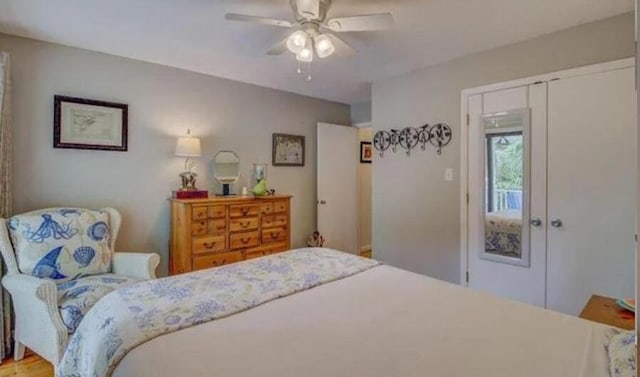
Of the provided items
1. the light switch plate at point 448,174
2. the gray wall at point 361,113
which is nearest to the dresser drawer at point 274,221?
the light switch plate at point 448,174

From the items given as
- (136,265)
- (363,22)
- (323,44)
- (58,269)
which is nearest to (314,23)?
(323,44)

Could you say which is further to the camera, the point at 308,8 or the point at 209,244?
the point at 209,244

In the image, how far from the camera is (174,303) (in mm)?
1425

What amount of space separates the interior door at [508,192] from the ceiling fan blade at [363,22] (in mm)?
1509

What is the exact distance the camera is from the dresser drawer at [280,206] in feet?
12.3

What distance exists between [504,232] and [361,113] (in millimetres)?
2765

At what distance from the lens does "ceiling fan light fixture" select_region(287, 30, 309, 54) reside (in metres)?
2.05

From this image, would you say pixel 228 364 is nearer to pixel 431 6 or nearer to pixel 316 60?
pixel 431 6

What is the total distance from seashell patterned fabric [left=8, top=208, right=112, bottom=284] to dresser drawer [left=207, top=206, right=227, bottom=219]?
31.9 inches

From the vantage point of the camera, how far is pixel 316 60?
324 cm

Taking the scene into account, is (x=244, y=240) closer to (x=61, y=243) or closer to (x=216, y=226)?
(x=216, y=226)

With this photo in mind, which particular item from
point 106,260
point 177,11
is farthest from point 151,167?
point 177,11

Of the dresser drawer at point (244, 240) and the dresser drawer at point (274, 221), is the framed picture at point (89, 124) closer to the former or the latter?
the dresser drawer at point (244, 240)

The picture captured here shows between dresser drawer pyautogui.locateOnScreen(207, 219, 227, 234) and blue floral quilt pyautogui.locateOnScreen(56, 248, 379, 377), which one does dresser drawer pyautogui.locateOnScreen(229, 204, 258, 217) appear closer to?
dresser drawer pyautogui.locateOnScreen(207, 219, 227, 234)
